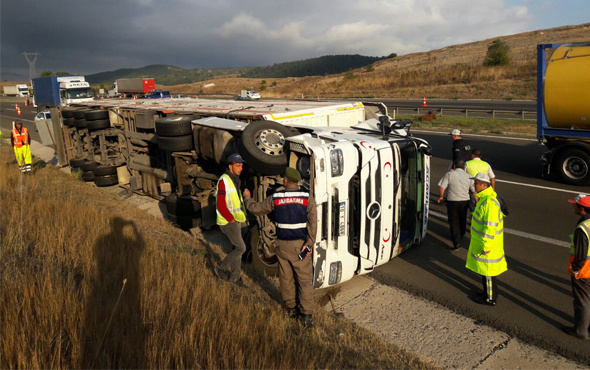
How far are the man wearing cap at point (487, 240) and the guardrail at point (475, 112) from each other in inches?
702

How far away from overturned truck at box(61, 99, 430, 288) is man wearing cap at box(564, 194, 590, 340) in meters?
1.95

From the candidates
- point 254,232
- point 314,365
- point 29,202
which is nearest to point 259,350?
point 314,365

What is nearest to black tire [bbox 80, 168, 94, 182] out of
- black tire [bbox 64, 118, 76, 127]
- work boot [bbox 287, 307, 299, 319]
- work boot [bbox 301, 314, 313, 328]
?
black tire [bbox 64, 118, 76, 127]

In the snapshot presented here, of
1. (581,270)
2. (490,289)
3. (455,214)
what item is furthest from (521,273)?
(581,270)

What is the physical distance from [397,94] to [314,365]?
4417 cm

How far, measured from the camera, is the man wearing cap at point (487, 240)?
15.2ft

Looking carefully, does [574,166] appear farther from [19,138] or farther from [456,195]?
[19,138]

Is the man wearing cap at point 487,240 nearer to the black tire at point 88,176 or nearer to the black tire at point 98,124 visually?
the black tire at point 98,124

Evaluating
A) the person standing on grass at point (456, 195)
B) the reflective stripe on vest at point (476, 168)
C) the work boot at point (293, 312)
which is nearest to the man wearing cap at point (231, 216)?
the work boot at point (293, 312)

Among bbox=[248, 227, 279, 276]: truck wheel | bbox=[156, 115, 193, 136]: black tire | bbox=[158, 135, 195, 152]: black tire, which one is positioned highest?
bbox=[156, 115, 193, 136]: black tire

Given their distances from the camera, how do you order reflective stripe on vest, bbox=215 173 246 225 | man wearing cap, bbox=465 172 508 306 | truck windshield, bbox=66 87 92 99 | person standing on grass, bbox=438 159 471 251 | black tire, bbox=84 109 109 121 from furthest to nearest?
truck windshield, bbox=66 87 92 99
black tire, bbox=84 109 109 121
person standing on grass, bbox=438 159 471 251
reflective stripe on vest, bbox=215 173 246 225
man wearing cap, bbox=465 172 508 306

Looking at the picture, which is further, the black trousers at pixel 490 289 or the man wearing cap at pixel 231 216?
the man wearing cap at pixel 231 216

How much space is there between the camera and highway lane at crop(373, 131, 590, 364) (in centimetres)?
442

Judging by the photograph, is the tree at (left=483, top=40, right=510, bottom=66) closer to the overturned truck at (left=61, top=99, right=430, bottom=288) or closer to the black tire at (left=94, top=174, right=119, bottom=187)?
the overturned truck at (left=61, top=99, right=430, bottom=288)
